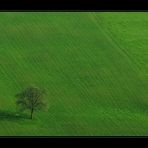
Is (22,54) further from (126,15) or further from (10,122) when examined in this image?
(126,15)

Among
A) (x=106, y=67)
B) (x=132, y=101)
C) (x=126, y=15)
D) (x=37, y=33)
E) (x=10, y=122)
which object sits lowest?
(x=10, y=122)

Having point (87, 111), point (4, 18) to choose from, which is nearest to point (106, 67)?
point (87, 111)
